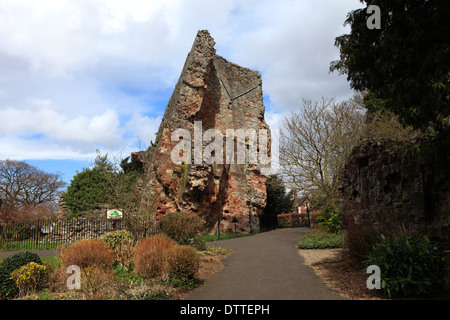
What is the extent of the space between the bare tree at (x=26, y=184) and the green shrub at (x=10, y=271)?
30594 mm

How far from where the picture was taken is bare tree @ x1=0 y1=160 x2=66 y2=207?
34.7 m

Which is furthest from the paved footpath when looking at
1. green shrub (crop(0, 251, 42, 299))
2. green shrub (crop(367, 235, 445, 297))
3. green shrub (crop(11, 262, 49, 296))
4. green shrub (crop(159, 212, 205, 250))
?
green shrub (crop(0, 251, 42, 299))

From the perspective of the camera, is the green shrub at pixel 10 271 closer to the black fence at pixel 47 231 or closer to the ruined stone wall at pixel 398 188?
the black fence at pixel 47 231

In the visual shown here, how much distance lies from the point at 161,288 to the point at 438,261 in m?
5.24

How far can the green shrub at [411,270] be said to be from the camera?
217 inches

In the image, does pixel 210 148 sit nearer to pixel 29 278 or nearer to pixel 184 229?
pixel 184 229

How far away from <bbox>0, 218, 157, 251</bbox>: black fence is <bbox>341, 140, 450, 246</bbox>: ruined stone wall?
34.4 feet

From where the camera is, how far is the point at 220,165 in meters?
20.1

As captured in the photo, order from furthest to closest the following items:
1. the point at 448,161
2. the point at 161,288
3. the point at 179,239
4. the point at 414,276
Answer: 1. the point at 179,239
2. the point at 448,161
3. the point at 161,288
4. the point at 414,276

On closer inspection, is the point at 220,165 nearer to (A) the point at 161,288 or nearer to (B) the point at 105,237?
(B) the point at 105,237

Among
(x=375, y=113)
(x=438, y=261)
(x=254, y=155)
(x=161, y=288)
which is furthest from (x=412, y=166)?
(x=254, y=155)

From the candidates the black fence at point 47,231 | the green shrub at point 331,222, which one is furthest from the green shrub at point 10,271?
the green shrub at point 331,222

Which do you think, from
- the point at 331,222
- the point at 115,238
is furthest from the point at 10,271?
the point at 331,222

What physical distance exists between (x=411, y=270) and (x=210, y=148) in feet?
48.3
